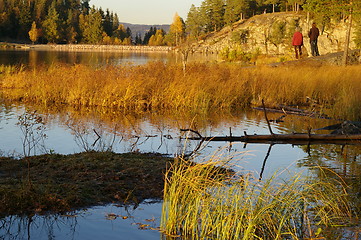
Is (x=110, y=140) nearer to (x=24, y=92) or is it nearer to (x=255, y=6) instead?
(x=24, y=92)

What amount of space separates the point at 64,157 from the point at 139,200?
236 centimetres

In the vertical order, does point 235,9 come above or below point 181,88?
above

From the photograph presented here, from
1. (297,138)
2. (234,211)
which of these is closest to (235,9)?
(297,138)

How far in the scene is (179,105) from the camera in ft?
55.7

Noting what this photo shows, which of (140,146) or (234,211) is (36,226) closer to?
(234,211)

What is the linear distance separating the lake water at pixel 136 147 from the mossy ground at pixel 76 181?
0.78 feet

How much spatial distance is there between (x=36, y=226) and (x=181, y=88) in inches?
457

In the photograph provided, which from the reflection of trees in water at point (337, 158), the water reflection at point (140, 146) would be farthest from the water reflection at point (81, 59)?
the reflection of trees in water at point (337, 158)

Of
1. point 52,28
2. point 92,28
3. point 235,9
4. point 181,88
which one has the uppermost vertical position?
point 235,9

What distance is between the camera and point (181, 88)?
16.9m

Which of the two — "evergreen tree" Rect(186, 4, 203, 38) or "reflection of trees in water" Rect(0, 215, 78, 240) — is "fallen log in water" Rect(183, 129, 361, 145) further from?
"evergreen tree" Rect(186, 4, 203, 38)

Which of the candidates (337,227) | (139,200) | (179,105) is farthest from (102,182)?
(179,105)

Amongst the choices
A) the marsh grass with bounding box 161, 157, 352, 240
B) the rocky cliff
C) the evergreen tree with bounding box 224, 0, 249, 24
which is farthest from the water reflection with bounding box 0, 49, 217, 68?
the evergreen tree with bounding box 224, 0, 249, 24

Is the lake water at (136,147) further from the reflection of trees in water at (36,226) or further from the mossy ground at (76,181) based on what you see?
the mossy ground at (76,181)
